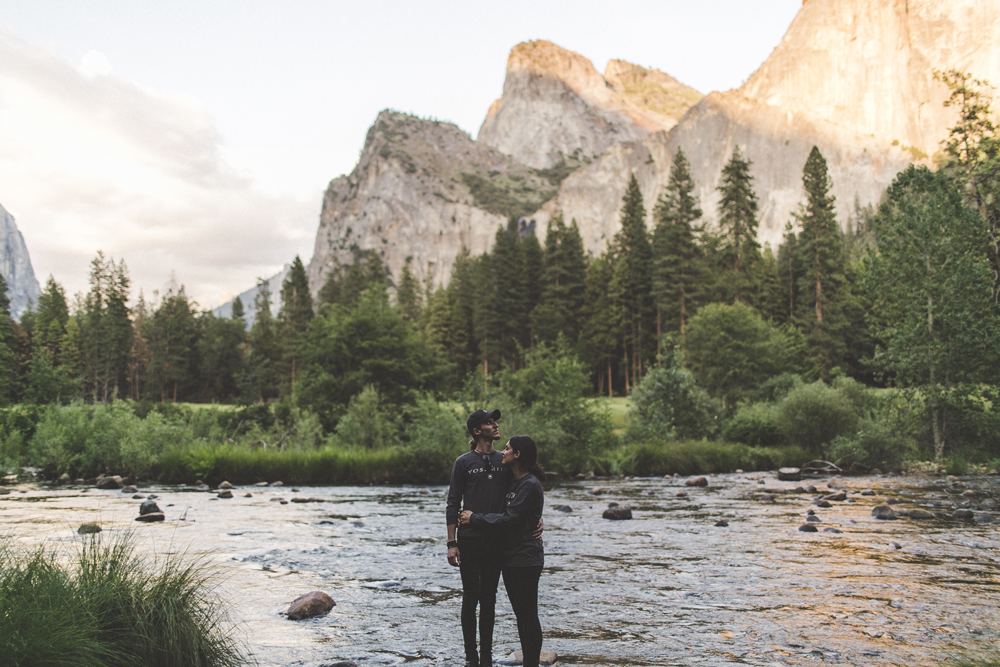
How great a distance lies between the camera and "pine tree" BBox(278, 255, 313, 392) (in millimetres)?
82875

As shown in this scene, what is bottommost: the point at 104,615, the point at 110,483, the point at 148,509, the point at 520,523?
the point at 148,509

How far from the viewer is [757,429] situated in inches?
1423

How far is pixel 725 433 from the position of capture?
36.9 metres

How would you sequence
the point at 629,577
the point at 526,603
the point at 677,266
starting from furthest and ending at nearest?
the point at 677,266, the point at 629,577, the point at 526,603

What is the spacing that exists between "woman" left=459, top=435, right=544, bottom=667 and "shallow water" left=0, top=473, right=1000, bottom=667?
1417mm

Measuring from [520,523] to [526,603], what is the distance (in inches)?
27.2

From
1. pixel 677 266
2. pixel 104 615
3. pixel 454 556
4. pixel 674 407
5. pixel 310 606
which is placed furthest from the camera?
pixel 677 266

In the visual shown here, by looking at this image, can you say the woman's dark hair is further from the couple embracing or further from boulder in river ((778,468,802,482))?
boulder in river ((778,468,802,482))

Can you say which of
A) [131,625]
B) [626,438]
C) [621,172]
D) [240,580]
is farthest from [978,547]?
[621,172]

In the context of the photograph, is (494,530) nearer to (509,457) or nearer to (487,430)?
(509,457)

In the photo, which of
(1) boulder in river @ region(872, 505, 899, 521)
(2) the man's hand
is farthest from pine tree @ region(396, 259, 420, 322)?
(2) the man's hand

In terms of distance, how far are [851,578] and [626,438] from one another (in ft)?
82.1

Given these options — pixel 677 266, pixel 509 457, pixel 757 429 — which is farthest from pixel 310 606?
pixel 677 266

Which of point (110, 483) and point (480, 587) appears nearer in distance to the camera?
point (480, 587)
